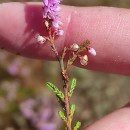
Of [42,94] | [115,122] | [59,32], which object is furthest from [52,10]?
[42,94]

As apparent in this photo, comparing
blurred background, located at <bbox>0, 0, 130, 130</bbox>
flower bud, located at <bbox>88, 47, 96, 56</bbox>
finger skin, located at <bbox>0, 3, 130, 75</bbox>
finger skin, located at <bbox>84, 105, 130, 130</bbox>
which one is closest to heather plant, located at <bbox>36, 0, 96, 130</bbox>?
flower bud, located at <bbox>88, 47, 96, 56</bbox>

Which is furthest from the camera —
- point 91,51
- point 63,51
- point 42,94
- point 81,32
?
point 42,94

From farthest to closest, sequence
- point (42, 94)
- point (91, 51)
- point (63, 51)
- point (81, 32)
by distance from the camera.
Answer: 1. point (42, 94)
2. point (81, 32)
3. point (91, 51)
4. point (63, 51)

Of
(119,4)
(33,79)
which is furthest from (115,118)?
(119,4)

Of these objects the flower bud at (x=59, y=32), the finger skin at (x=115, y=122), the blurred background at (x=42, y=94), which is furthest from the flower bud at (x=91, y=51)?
Answer: the blurred background at (x=42, y=94)

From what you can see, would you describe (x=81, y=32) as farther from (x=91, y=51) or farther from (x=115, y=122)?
(x=115, y=122)

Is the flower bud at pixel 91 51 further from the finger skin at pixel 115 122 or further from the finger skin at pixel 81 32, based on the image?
the finger skin at pixel 115 122
